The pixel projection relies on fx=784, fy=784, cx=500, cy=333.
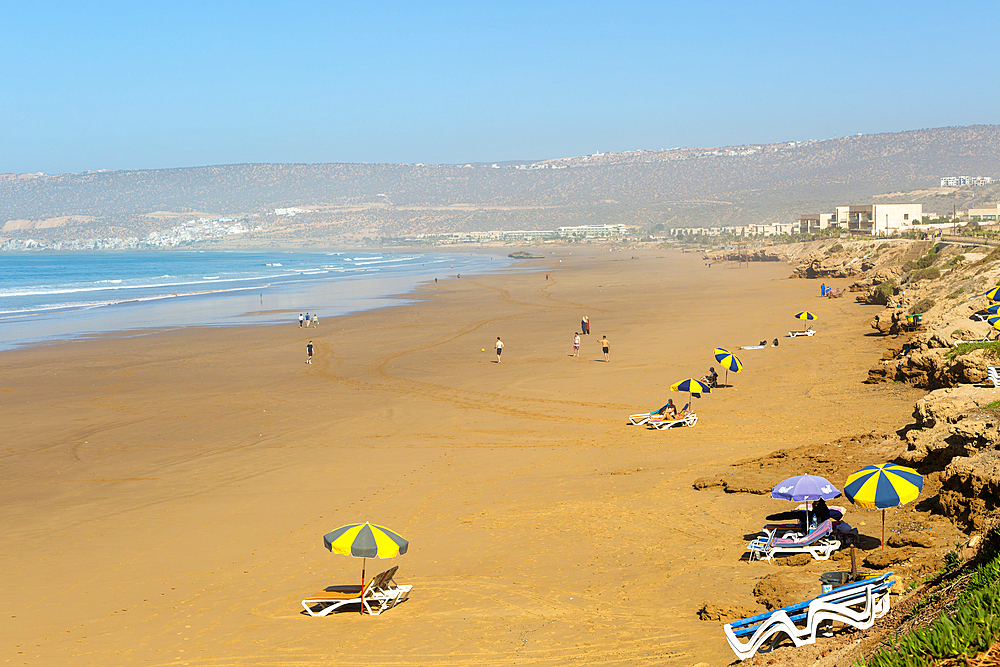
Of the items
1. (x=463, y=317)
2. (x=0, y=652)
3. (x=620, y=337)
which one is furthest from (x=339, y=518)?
(x=463, y=317)

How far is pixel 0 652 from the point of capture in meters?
8.95

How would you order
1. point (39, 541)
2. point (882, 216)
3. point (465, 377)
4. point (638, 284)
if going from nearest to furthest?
point (39, 541) < point (465, 377) < point (638, 284) < point (882, 216)

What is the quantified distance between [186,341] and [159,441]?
18.3m

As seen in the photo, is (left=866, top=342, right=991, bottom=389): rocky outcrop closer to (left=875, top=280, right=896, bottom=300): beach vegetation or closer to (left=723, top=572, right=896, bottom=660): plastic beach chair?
(left=723, top=572, right=896, bottom=660): plastic beach chair

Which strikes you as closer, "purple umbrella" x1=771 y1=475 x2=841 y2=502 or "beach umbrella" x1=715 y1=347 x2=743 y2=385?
"purple umbrella" x1=771 y1=475 x2=841 y2=502

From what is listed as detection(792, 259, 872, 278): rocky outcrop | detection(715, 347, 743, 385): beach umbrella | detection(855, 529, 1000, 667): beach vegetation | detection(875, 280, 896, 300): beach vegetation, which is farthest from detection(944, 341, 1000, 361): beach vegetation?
detection(792, 259, 872, 278): rocky outcrop

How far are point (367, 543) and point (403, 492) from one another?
4979mm

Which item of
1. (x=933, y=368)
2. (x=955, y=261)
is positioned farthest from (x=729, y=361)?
(x=955, y=261)

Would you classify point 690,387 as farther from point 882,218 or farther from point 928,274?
point 882,218

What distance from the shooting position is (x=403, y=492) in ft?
47.6

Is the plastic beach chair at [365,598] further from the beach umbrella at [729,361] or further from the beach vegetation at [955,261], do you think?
the beach vegetation at [955,261]

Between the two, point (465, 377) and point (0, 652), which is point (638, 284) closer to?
point (465, 377)

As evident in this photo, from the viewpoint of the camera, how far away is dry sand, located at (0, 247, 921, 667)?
9.05 metres

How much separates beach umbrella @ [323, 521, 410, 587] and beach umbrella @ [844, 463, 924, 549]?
5.47m
